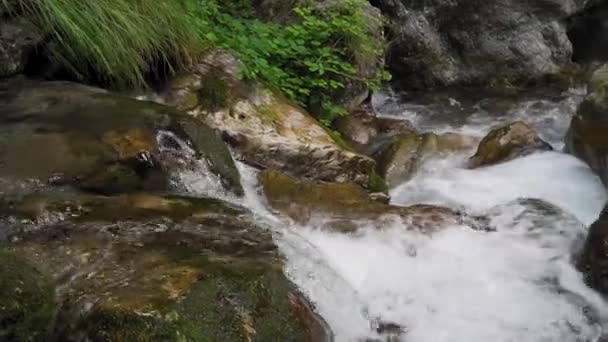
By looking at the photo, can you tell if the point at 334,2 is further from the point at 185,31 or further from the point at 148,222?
the point at 148,222

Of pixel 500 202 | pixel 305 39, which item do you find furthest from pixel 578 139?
pixel 305 39

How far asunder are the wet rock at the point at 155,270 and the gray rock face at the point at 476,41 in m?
5.68

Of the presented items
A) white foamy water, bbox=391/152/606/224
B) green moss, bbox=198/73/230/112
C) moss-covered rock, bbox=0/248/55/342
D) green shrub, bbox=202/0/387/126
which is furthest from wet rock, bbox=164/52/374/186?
moss-covered rock, bbox=0/248/55/342

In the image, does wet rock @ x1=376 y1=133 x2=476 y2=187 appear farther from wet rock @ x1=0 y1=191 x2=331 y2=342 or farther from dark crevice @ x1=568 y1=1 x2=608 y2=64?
dark crevice @ x1=568 y1=1 x2=608 y2=64

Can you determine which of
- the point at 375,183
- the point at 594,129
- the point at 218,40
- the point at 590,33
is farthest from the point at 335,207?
the point at 590,33

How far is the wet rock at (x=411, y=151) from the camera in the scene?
5469 mm

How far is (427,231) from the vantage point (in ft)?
13.5

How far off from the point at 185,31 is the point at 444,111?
3.63 meters

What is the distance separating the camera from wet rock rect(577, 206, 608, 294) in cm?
363

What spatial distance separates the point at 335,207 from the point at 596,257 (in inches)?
57.9

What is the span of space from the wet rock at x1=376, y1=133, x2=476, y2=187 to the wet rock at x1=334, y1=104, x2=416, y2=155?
11.6 inches

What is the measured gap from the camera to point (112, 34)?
436cm

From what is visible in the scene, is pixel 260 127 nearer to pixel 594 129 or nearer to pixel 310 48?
pixel 310 48

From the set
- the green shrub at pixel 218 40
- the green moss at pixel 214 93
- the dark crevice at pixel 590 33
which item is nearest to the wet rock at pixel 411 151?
the green shrub at pixel 218 40
